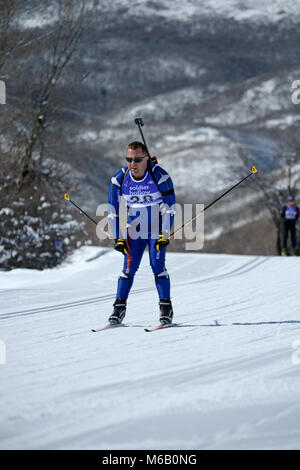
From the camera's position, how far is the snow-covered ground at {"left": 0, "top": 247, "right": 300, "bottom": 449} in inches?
124

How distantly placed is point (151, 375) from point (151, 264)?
7.53 ft

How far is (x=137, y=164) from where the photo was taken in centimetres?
621

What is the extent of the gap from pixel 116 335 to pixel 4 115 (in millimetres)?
12485

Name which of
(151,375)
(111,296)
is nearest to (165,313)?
(151,375)

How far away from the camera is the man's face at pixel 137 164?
20.2ft

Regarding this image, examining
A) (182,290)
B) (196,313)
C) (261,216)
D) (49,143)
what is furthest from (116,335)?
(261,216)

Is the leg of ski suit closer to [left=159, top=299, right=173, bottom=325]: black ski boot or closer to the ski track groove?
[left=159, top=299, right=173, bottom=325]: black ski boot

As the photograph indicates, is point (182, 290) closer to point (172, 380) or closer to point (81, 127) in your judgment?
point (172, 380)

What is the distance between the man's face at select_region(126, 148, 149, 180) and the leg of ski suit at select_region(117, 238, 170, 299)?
679 mm

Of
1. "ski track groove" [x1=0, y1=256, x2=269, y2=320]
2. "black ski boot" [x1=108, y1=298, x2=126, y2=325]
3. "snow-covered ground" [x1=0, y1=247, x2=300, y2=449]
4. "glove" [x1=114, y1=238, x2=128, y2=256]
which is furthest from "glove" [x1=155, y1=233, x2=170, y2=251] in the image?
"ski track groove" [x1=0, y1=256, x2=269, y2=320]

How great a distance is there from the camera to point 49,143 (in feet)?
60.7
